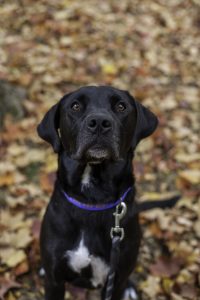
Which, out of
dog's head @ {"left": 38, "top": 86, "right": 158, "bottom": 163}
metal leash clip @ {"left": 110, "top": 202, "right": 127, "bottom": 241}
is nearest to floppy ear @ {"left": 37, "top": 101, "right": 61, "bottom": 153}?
dog's head @ {"left": 38, "top": 86, "right": 158, "bottom": 163}

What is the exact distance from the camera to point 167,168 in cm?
526

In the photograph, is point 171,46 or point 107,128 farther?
point 171,46

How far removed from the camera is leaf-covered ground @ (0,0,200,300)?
4.03m

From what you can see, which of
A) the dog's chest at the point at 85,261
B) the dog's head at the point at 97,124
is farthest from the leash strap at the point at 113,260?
the dog's head at the point at 97,124

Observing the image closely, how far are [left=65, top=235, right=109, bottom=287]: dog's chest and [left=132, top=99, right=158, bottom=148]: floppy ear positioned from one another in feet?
2.61

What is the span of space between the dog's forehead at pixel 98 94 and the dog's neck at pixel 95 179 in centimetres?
42

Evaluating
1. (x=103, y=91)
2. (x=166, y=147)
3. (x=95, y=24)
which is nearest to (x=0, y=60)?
(x=95, y=24)

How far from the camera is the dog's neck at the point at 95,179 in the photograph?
305 centimetres

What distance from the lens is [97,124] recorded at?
2727 millimetres

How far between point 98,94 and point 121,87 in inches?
143

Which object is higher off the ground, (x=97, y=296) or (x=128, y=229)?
(x=128, y=229)

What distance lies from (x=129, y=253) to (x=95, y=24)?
5729 millimetres

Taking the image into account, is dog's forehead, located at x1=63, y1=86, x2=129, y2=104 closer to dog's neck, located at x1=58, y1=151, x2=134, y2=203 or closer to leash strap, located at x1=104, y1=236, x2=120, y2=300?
dog's neck, located at x1=58, y1=151, x2=134, y2=203

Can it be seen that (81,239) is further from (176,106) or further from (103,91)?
(176,106)
